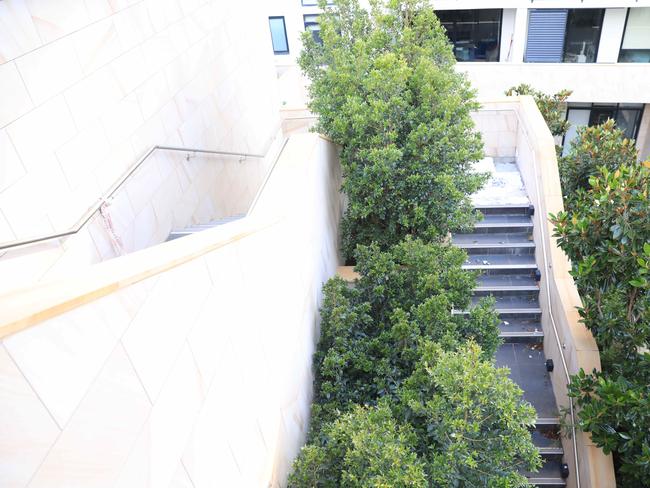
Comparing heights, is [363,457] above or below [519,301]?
above

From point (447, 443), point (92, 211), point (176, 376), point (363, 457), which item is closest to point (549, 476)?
point (447, 443)

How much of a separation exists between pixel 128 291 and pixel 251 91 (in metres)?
10.0

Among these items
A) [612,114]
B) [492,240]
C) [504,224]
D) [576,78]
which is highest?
[576,78]

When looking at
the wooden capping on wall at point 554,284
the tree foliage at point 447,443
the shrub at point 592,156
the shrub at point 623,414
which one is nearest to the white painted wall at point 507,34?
the wooden capping on wall at point 554,284

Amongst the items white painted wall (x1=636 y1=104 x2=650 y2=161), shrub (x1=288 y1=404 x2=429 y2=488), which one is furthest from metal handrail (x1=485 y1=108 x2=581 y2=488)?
white painted wall (x1=636 y1=104 x2=650 y2=161)

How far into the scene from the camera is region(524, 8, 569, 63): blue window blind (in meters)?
17.1

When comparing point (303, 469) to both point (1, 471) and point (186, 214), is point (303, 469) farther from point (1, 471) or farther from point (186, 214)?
point (186, 214)

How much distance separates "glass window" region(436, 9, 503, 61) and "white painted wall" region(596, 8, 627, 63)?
11.0ft

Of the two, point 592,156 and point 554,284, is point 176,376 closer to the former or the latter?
point 554,284

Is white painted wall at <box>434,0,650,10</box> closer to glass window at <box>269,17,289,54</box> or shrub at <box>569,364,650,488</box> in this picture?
glass window at <box>269,17,289,54</box>

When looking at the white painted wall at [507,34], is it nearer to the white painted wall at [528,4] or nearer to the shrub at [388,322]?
the white painted wall at [528,4]

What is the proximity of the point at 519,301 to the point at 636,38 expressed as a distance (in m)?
12.4

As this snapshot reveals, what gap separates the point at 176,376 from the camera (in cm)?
343

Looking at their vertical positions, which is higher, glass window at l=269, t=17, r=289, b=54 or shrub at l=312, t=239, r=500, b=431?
glass window at l=269, t=17, r=289, b=54
